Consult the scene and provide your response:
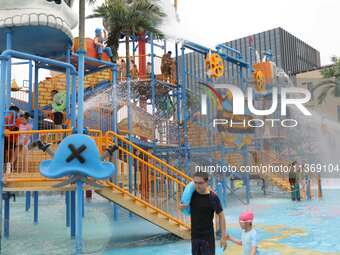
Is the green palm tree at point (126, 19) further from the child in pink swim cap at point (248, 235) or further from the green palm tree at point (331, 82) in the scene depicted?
the green palm tree at point (331, 82)

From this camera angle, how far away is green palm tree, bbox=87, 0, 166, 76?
17.2 m

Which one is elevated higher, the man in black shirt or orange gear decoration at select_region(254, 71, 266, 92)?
orange gear decoration at select_region(254, 71, 266, 92)

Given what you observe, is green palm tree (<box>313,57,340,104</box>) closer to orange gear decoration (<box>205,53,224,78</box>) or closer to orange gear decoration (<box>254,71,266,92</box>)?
orange gear decoration (<box>254,71,266,92</box>)

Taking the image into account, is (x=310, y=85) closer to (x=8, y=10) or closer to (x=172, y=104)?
(x=172, y=104)

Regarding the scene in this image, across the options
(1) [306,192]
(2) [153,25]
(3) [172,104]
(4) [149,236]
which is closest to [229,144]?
(3) [172,104]

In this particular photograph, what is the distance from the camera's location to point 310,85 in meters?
44.4

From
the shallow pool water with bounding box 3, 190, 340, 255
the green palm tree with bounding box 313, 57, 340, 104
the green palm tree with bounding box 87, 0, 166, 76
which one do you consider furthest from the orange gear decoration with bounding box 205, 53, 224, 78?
the green palm tree with bounding box 313, 57, 340, 104

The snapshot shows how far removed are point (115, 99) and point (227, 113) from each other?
570 centimetres

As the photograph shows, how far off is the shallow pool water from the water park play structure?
59 cm

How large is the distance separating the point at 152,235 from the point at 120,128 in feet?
16.4

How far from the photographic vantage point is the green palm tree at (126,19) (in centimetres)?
1722

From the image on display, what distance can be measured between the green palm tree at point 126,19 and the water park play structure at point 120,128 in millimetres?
490

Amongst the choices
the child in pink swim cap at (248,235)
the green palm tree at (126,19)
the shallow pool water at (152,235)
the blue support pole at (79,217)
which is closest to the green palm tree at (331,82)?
the green palm tree at (126,19)

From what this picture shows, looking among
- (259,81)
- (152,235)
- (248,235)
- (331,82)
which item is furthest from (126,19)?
(331,82)
